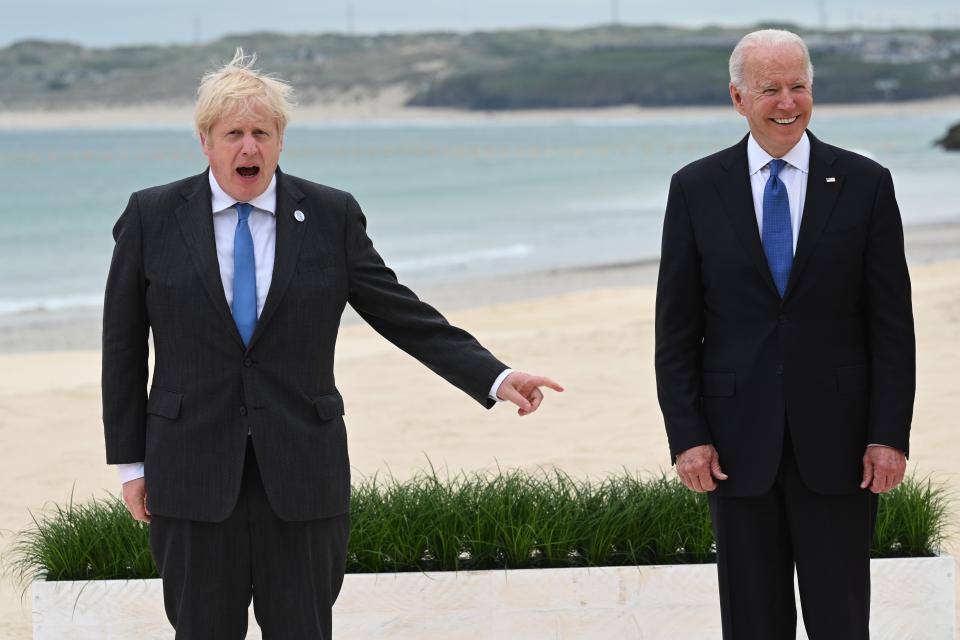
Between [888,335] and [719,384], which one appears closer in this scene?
[888,335]

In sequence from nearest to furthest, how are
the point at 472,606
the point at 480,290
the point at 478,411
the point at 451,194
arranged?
the point at 472,606, the point at 478,411, the point at 480,290, the point at 451,194

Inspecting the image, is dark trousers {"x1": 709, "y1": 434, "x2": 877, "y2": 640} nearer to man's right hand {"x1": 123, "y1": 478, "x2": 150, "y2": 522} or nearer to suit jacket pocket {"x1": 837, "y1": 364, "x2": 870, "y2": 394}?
suit jacket pocket {"x1": 837, "y1": 364, "x2": 870, "y2": 394}

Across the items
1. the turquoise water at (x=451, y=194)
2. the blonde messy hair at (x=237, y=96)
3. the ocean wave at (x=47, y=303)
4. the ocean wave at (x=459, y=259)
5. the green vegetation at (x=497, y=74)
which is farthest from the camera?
the green vegetation at (x=497, y=74)

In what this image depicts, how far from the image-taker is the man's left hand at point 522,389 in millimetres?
3289

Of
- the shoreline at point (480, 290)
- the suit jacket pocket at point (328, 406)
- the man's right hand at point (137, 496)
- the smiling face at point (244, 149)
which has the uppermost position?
the smiling face at point (244, 149)

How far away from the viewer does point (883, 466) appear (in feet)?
10.5

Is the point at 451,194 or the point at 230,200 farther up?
the point at 230,200

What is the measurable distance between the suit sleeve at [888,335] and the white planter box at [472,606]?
1095 mm

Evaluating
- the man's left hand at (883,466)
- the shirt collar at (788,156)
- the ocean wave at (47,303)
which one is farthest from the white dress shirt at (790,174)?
the ocean wave at (47,303)

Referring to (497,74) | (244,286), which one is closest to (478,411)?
(244,286)

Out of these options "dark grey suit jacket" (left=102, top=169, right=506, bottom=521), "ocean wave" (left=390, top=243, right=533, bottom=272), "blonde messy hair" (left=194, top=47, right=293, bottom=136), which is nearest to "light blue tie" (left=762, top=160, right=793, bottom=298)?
"dark grey suit jacket" (left=102, top=169, right=506, bottom=521)

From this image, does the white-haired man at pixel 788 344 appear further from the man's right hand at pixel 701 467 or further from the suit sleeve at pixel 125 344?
the suit sleeve at pixel 125 344

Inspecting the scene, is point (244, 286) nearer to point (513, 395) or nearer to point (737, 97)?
point (513, 395)

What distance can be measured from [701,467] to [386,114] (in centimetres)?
13026
